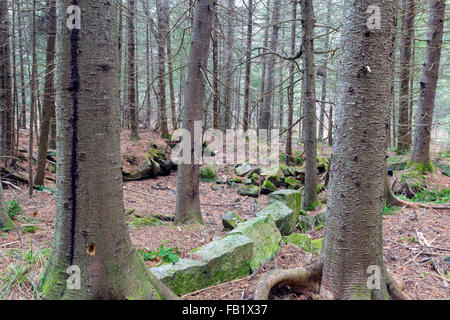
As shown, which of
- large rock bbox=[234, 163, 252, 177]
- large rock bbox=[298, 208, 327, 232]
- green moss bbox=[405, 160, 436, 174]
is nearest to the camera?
large rock bbox=[298, 208, 327, 232]

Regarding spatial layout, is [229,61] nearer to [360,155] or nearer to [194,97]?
[194,97]

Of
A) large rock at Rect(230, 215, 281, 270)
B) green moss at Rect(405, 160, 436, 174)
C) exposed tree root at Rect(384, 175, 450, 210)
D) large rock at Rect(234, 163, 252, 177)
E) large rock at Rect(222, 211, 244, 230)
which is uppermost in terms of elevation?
green moss at Rect(405, 160, 436, 174)

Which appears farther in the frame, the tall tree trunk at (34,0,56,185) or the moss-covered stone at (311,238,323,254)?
the tall tree trunk at (34,0,56,185)

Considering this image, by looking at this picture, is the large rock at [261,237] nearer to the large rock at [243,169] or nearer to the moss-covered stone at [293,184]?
the moss-covered stone at [293,184]

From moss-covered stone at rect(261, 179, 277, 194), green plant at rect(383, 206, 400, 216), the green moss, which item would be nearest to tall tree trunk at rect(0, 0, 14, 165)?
moss-covered stone at rect(261, 179, 277, 194)

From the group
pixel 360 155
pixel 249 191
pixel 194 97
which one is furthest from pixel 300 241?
pixel 249 191

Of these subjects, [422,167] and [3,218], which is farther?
[422,167]

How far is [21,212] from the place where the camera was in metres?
5.23

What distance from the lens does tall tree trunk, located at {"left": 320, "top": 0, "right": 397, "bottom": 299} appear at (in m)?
2.25

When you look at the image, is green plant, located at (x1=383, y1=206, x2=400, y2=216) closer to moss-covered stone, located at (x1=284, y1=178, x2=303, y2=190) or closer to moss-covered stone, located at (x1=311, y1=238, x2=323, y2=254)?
moss-covered stone, located at (x1=311, y1=238, x2=323, y2=254)

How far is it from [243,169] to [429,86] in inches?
257

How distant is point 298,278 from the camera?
2.58m

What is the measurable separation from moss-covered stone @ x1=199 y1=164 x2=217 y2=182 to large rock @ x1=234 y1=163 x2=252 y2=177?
3.14 ft
